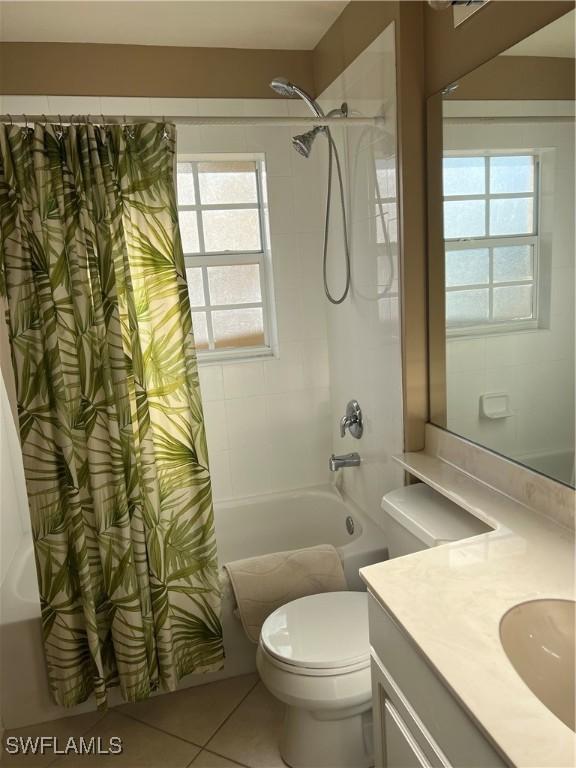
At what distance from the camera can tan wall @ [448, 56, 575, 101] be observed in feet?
4.16

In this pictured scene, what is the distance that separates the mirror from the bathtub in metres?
0.76

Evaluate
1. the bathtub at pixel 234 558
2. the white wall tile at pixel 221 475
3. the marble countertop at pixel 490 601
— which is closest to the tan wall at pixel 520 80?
the marble countertop at pixel 490 601

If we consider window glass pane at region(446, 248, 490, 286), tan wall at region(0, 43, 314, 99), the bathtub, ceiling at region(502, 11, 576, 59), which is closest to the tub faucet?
the bathtub

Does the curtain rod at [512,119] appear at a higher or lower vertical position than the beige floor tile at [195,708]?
higher

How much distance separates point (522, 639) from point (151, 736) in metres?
1.47

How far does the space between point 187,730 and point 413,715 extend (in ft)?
3.95

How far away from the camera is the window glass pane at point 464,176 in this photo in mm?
1641

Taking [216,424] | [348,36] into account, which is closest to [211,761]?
[216,424]

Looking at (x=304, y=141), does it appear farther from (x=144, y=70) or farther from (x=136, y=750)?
(x=136, y=750)

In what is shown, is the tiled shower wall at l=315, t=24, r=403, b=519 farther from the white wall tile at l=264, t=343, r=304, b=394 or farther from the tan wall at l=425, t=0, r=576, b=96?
the white wall tile at l=264, t=343, r=304, b=394

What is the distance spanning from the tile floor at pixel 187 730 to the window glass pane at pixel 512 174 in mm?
1861

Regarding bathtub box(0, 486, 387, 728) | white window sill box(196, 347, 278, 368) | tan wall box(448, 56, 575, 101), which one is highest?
tan wall box(448, 56, 575, 101)

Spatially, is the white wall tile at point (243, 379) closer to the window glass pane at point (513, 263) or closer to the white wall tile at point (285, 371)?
the white wall tile at point (285, 371)

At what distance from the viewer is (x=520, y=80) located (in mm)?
1421
